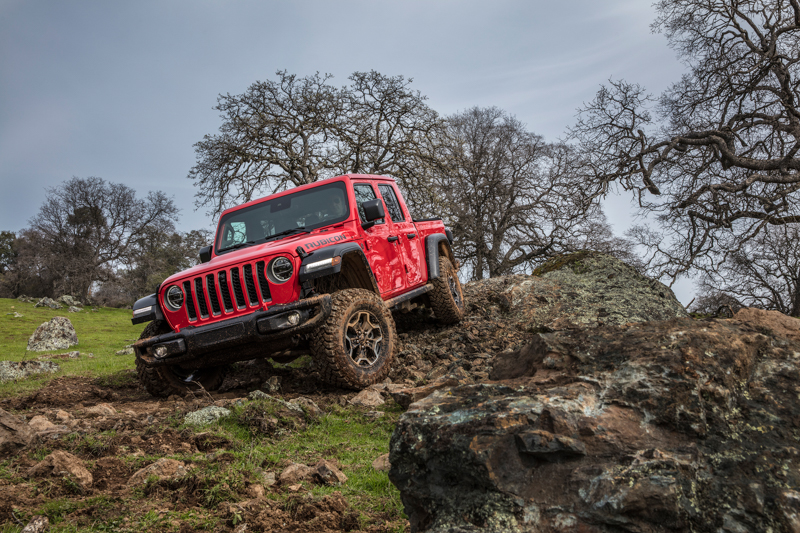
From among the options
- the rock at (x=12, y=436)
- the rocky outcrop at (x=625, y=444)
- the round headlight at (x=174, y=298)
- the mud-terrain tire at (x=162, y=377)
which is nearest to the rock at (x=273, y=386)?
the mud-terrain tire at (x=162, y=377)

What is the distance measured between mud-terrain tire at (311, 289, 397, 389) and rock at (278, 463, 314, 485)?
2138 mm

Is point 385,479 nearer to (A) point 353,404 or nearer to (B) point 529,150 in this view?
(A) point 353,404

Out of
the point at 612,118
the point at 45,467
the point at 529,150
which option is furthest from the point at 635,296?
the point at 529,150

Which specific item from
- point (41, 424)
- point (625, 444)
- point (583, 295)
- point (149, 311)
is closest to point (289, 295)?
point (149, 311)

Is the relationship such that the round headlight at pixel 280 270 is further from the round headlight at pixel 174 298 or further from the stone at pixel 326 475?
the stone at pixel 326 475

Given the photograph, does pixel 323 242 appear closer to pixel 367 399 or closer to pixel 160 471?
pixel 367 399

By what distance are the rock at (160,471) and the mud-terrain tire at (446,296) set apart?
5563 mm

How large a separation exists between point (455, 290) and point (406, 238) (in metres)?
2.06

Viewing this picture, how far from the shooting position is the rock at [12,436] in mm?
3547

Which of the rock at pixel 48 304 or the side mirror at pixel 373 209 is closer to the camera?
the side mirror at pixel 373 209

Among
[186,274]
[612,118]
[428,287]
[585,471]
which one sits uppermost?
[612,118]

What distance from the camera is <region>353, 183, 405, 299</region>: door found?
21.7 ft

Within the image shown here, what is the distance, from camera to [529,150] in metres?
25.0

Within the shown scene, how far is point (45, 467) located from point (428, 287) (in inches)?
221
